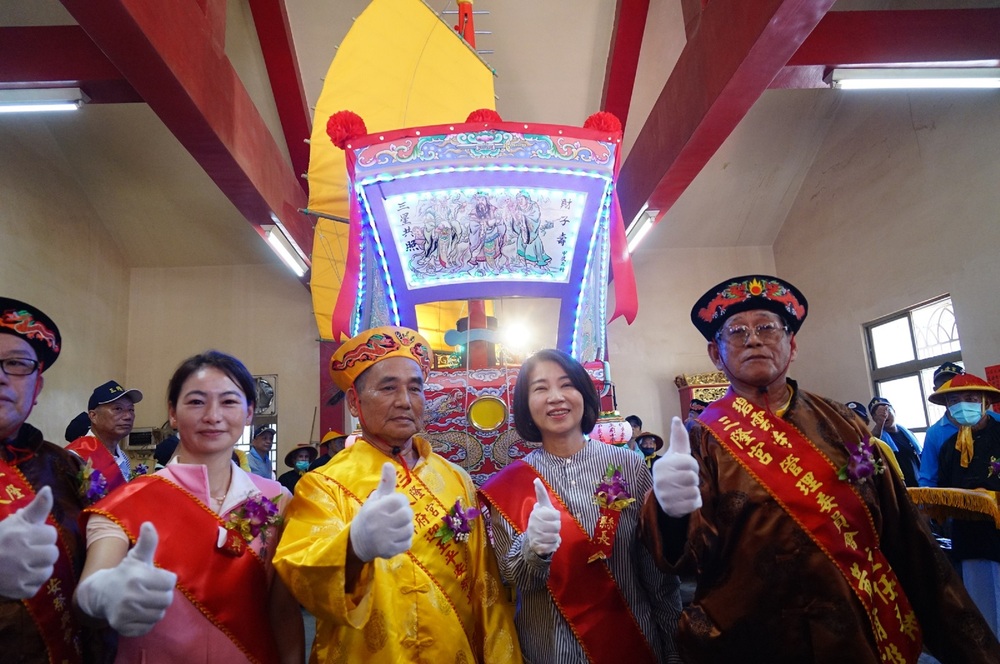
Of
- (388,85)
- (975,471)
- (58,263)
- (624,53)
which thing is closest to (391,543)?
(975,471)

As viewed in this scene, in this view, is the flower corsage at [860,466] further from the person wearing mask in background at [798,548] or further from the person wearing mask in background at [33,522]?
the person wearing mask in background at [33,522]

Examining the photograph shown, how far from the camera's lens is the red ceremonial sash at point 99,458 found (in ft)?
7.88

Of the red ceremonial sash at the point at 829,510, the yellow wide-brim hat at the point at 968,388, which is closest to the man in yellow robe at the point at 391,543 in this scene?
the red ceremonial sash at the point at 829,510

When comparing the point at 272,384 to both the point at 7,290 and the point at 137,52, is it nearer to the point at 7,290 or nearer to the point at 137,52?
the point at 7,290

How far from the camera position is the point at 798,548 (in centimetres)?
171

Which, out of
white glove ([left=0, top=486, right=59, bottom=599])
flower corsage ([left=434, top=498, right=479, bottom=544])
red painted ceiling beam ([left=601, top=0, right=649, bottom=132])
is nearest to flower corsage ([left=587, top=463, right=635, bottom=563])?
flower corsage ([left=434, top=498, right=479, bottom=544])

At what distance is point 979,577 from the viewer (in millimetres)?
3689

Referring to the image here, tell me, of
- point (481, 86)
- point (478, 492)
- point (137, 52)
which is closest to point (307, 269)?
point (481, 86)

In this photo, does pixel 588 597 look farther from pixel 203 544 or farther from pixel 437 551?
pixel 203 544

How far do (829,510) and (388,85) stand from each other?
240 inches

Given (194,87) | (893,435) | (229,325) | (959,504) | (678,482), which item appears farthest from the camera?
(229,325)

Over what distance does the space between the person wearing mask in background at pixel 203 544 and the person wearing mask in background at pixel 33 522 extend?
135mm

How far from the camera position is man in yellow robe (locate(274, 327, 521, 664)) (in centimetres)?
151

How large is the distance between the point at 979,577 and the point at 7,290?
9.85 meters
